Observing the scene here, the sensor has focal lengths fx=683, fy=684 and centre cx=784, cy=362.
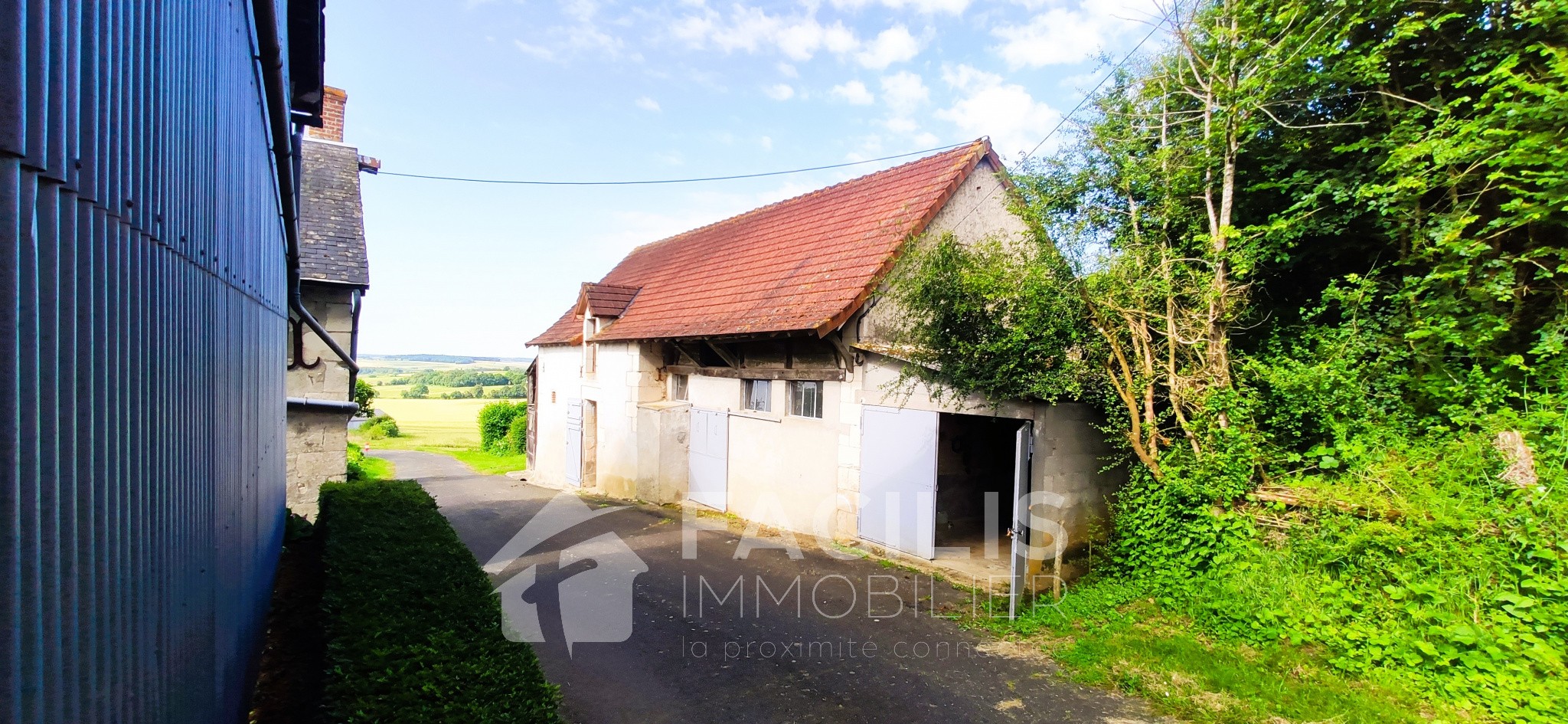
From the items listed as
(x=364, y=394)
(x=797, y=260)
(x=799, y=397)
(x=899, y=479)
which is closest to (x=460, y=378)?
(x=364, y=394)

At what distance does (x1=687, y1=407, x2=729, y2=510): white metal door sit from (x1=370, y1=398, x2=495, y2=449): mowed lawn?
62.6ft

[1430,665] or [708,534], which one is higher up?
[1430,665]

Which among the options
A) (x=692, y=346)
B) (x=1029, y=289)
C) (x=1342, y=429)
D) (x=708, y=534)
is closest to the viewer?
(x=1342, y=429)

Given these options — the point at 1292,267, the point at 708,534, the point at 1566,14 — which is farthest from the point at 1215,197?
the point at 708,534

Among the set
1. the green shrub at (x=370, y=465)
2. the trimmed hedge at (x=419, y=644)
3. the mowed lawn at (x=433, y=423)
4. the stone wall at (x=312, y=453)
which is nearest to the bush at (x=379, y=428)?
the mowed lawn at (x=433, y=423)

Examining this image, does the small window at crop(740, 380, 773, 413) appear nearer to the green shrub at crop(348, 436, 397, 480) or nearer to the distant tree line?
the green shrub at crop(348, 436, 397, 480)

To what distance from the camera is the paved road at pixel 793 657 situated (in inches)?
199

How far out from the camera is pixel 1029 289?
711cm

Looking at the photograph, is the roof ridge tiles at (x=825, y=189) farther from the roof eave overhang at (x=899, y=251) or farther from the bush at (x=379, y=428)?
the bush at (x=379, y=428)

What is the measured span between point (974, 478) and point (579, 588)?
6.34 meters

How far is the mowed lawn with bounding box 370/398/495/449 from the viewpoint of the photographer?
103ft

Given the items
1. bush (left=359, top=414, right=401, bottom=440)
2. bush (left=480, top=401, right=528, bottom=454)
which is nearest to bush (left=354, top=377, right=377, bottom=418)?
bush (left=480, top=401, right=528, bottom=454)

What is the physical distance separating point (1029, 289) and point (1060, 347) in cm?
74

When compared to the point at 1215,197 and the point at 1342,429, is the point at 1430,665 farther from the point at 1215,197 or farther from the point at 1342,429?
the point at 1215,197
